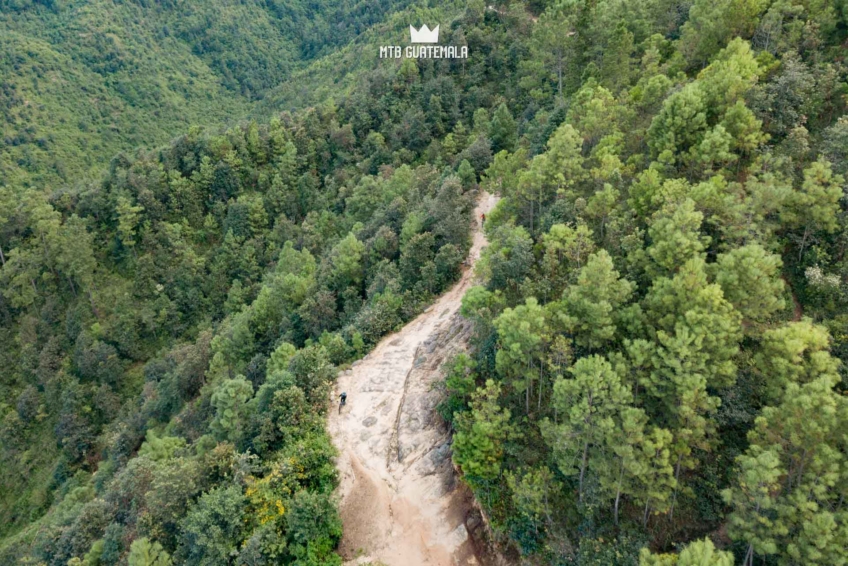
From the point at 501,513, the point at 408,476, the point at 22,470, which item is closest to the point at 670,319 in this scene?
the point at 501,513

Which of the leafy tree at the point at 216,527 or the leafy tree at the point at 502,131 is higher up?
the leafy tree at the point at 502,131

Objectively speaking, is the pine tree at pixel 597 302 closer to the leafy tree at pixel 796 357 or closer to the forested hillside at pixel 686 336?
the forested hillside at pixel 686 336

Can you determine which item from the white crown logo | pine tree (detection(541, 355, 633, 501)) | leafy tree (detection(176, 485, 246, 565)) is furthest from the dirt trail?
the white crown logo

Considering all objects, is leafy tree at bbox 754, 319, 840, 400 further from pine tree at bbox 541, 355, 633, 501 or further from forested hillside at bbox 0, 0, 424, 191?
forested hillside at bbox 0, 0, 424, 191

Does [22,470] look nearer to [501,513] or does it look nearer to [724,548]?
[501,513]

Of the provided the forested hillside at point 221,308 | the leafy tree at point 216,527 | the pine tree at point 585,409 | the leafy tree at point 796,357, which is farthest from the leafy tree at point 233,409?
the leafy tree at point 796,357

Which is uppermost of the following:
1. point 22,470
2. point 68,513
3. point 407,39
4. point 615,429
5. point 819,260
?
point 407,39
